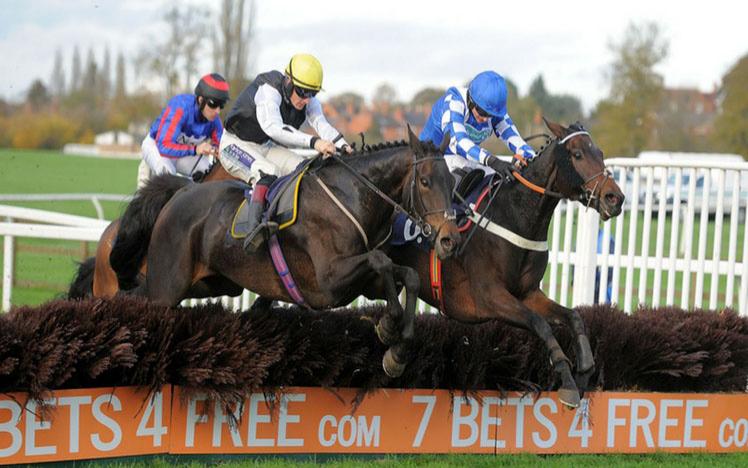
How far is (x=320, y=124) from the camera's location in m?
6.46

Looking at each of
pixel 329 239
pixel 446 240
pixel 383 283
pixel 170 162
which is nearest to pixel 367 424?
pixel 383 283

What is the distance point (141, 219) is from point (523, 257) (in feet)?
8.64

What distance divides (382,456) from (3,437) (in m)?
2.00

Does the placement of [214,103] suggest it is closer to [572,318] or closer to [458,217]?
[458,217]

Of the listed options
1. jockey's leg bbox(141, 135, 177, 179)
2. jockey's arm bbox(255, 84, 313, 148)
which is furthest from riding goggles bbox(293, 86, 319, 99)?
jockey's leg bbox(141, 135, 177, 179)

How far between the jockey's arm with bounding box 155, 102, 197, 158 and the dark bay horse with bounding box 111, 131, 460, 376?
4.55 feet

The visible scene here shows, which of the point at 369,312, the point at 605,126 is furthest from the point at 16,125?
the point at 369,312

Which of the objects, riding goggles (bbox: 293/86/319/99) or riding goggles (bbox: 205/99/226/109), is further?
riding goggles (bbox: 205/99/226/109)

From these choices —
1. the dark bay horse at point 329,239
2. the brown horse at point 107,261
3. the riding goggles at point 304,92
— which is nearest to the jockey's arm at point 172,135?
the brown horse at point 107,261

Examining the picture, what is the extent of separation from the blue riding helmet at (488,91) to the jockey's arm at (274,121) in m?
1.12

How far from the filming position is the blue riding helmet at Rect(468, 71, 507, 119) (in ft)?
20.7

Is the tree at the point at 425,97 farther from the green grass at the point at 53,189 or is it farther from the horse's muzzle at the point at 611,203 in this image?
the horse's muzzle at the point at 611,203

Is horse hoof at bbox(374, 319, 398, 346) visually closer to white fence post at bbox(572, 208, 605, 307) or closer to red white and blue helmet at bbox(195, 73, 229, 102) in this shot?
red white and blue helmet at bbox(195, 73, 229, 102)

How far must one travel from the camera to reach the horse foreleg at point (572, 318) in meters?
5.65
